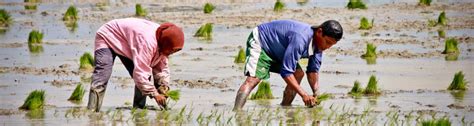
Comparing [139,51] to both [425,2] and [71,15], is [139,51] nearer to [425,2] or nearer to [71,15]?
[71,15]

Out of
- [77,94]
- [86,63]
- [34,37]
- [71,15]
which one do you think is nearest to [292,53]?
[77,94]

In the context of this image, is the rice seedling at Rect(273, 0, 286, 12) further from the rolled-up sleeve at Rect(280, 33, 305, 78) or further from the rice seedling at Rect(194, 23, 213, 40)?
the rolled-up sleeve at Rect(280, 33, 305, 78)

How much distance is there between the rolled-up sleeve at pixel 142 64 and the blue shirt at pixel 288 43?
3.72 ft

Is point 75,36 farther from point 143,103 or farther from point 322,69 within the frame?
point 143,103

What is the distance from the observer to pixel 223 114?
10.8 metres

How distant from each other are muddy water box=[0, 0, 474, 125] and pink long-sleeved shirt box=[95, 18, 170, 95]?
15.8 inches

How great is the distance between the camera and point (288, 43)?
10.8 meters

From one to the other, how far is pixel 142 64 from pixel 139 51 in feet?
0.37

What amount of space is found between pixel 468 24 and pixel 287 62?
11.9m

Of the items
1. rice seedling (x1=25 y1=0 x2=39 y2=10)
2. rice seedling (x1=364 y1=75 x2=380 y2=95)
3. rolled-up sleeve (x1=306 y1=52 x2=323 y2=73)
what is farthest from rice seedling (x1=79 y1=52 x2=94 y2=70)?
rice seedling (x1=25 y1=0 x2=39 y2=10)

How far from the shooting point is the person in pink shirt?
10359 mm

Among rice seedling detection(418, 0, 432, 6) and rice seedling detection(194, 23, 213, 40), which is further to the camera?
rice seedling detection(418, 0, 432, 6)

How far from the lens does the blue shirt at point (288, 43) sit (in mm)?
10586

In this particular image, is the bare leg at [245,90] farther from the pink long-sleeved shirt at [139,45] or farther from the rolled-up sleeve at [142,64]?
the rolled-up sleeve at [142,64]
